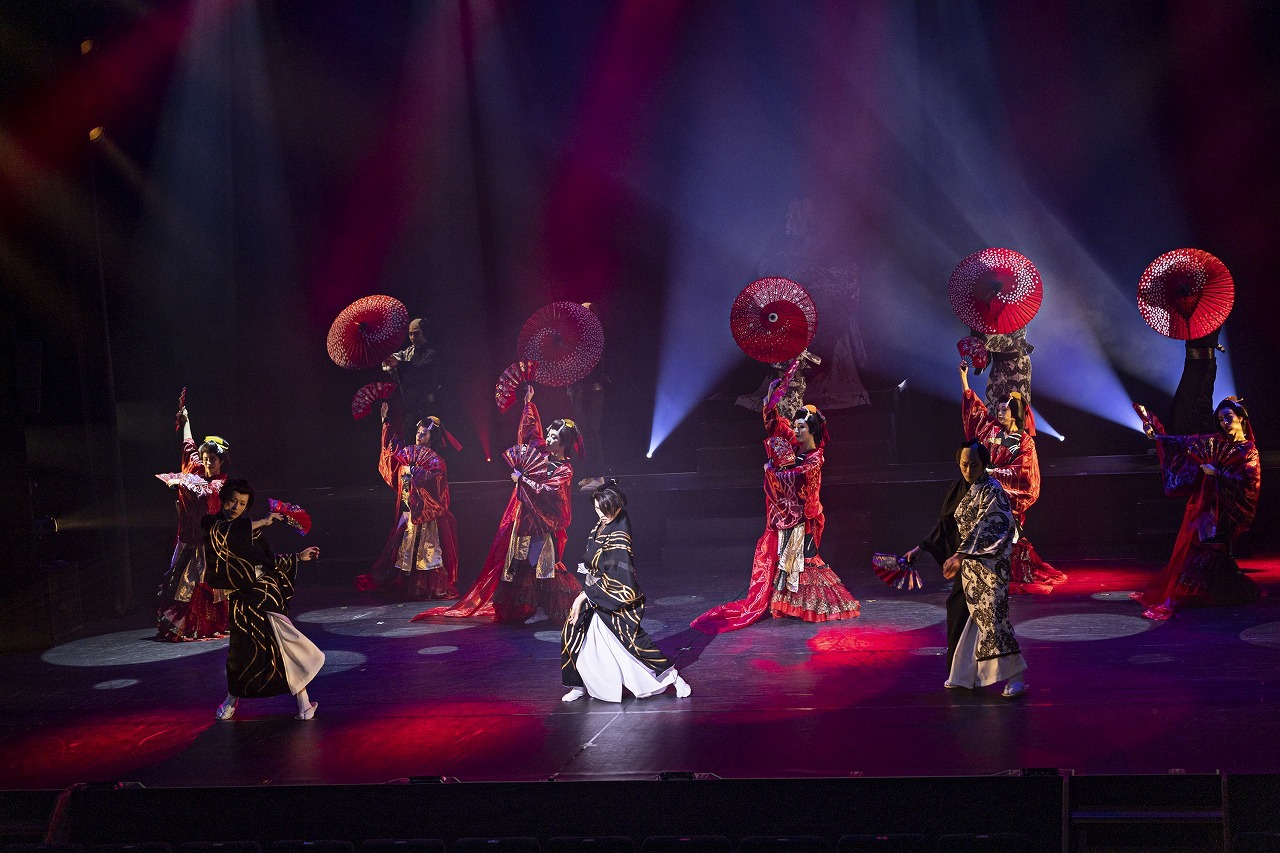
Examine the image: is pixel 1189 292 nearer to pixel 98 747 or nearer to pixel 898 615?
pixel 898 615

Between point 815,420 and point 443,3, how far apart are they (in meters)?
6.89

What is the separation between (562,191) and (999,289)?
6034mm

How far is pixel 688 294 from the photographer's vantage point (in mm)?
12758

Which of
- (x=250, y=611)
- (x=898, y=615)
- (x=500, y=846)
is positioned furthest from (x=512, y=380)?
(x=500, y=846)

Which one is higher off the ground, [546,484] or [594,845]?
[546,484]

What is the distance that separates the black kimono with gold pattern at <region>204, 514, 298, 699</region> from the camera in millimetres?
5961

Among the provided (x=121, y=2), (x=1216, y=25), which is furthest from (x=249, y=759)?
(x=1216, y=25)

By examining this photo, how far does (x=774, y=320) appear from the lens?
7.58 metres

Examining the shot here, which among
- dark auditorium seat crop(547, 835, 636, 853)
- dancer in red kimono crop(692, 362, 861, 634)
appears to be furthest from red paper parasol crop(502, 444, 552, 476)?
dark auditorium seat crop(547, 835, 636, 853)

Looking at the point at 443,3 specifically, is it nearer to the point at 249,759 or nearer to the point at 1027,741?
the point at 249,759

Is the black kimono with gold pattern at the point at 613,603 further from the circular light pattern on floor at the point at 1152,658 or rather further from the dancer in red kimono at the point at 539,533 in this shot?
the circular light pattern on floor at the point at 1152,658

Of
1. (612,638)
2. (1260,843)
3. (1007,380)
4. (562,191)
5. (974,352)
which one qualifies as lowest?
(1260,843)

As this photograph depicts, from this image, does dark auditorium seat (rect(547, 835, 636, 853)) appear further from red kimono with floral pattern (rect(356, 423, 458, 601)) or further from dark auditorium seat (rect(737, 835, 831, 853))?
red kimono with floral pattern (rect(356, 423, 458, 601))

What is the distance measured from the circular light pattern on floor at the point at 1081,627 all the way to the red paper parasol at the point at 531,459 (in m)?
3.33
